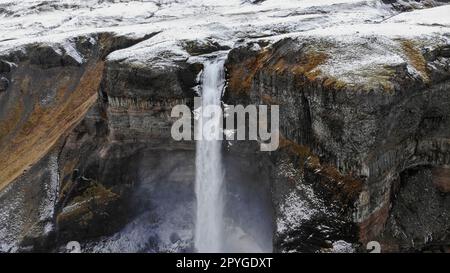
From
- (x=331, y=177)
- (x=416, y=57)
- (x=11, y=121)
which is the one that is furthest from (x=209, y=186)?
(x=11, y=121)

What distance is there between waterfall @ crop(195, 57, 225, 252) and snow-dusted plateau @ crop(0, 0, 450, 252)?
10 cm

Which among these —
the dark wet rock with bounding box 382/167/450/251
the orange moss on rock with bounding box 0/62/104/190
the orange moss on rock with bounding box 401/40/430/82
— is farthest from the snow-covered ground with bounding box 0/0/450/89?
the dark wet rock with bounding box 382/167/450/251

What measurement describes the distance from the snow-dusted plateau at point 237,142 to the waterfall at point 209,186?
104 mm

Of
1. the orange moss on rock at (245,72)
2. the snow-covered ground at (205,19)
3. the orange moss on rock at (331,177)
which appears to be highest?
the snow-covered ground at (205,19)

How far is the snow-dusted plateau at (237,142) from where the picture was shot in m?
21.9

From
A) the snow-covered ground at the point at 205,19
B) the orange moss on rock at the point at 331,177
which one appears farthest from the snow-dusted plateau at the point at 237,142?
the snow-covered ground at the point at 205,19

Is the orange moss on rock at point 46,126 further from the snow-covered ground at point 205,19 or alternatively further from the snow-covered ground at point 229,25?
the snow-covered ground at point 205,19

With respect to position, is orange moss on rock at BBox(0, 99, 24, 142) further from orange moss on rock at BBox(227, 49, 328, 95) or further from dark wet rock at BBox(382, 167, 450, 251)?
dark wet rock at BBox(382, 167, 450, 251)

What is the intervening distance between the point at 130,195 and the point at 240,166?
7.79 m

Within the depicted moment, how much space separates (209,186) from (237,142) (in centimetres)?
329

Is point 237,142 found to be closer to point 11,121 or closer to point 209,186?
point 209,186

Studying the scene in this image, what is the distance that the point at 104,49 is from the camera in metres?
39.9

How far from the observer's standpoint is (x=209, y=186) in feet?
92.4

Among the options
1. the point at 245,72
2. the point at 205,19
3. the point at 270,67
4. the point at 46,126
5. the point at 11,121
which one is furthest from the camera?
the point at 205,19
